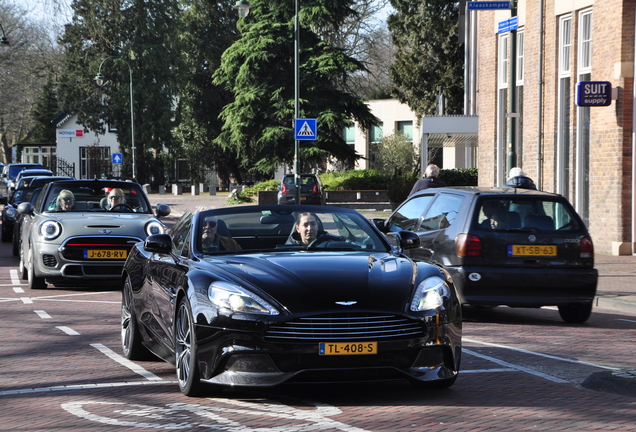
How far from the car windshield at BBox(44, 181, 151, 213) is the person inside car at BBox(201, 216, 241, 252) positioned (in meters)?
7.20

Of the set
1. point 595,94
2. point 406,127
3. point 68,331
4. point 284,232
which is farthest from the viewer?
point 406,127

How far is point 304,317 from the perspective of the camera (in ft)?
19.0

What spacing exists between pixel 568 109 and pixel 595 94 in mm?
2772

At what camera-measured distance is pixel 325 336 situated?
5801 millimetres

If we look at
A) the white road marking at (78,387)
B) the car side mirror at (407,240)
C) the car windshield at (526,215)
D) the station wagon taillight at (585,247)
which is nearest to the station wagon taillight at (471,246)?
the car windshield at (526,215)

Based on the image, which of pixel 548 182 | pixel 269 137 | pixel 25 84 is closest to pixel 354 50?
pixel 269 137

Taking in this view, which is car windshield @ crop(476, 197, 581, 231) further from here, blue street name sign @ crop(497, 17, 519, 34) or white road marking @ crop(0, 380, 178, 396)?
blue street name sign @ crop(497, 17, 519, 34)

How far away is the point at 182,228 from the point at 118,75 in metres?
62.4

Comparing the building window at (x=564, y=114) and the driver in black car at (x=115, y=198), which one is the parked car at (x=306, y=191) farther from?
the driver in black car at (x=115, y=198)

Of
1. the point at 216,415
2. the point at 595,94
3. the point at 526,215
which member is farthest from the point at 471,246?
the point at 595,94

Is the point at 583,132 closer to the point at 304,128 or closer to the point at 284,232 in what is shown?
the point at 304,128

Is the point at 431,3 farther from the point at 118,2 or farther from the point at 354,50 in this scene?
the point at 118,2

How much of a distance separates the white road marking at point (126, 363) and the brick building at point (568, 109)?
1109 centimetres

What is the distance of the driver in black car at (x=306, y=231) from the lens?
7.24 m
